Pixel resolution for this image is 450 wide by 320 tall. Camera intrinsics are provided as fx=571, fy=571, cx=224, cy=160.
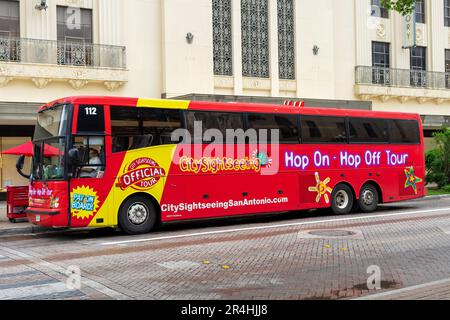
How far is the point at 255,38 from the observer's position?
2759 cm

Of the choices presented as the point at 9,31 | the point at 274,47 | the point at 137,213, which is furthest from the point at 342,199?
the point at 9,31

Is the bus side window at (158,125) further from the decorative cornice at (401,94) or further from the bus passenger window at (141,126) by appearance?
the decorative cornice at (401,94)

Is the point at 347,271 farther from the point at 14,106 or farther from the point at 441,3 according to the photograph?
the point at 441,3

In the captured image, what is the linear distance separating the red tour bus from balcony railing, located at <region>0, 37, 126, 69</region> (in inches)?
339

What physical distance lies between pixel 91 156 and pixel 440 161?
1977cm

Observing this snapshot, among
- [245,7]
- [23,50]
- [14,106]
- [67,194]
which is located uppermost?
[245,7]

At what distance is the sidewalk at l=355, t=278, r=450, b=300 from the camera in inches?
271

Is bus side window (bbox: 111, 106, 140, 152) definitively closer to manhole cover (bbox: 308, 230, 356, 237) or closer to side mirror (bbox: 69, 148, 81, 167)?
side mirror (bbox: 69, 148, 81, 167)

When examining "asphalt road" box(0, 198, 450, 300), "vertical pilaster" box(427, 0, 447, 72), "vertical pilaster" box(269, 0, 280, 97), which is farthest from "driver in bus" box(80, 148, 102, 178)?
"vertical pilaster" box(427, 0, 447, 72)

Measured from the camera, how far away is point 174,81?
1004 inches

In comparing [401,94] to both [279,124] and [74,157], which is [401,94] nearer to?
[279,124]
